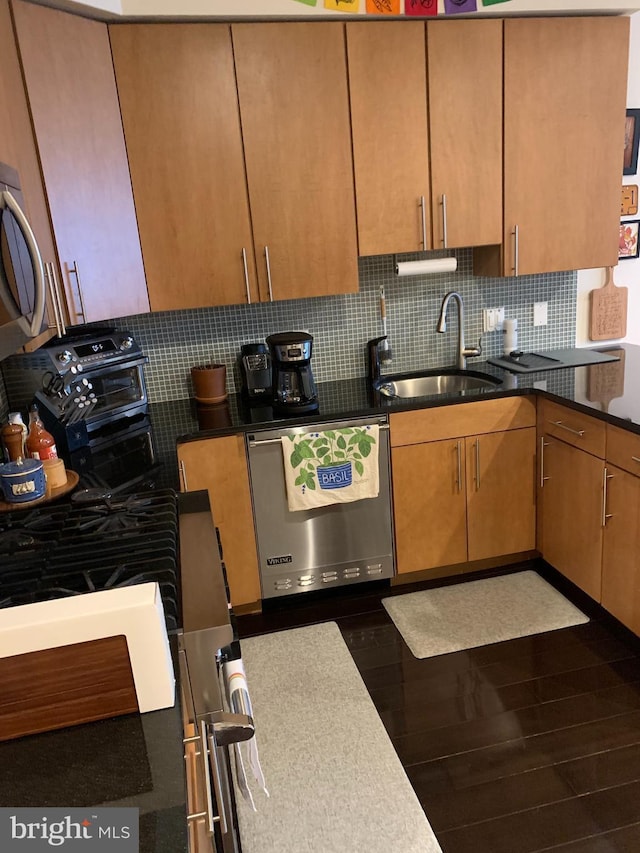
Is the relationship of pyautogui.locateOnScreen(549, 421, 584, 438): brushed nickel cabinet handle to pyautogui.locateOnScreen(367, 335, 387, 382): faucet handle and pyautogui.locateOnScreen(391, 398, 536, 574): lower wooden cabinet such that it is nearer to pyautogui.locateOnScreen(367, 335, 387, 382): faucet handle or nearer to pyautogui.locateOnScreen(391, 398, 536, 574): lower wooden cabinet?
pyautogui.locateOnScreen(391, 398, 536, 574): lower wooden cabinet

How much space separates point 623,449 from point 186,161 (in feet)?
6.33

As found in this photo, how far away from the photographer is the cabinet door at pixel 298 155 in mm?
2527

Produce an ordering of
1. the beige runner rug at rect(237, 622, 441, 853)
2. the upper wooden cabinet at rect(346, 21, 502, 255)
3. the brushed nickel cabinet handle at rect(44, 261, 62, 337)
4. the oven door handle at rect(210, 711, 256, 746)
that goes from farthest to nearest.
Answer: the upper wooden cabinet at rect(346, 21, 502, 255) → the brushed nickel cabinet handle at rect(44, 261, 62, 337) → the beige runner rug at rect(237, 622, 441, 853) → the oven door handle at rect(210, 711, 256, 746)

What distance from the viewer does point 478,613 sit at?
2.76 meters

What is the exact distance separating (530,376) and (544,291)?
0.59m

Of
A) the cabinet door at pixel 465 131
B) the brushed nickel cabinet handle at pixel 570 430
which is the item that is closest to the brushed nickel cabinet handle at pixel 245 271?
the cabinet door at pixel 465 131

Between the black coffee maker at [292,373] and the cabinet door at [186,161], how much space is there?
23 centimetres

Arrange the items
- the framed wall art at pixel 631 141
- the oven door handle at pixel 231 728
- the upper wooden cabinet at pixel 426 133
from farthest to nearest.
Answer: the framed wall art at pixel 631 141, the upper wooden cabinet at pixel 426 133, the oven door handle at pixel 231 728

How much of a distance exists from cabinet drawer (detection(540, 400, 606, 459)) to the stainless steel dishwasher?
68 cm

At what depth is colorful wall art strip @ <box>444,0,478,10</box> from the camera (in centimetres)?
257

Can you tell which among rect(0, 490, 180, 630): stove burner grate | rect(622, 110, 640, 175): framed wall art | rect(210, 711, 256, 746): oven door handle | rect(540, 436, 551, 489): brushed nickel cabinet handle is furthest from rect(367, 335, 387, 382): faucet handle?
rect(210, 711, 256, 746): oven door handle

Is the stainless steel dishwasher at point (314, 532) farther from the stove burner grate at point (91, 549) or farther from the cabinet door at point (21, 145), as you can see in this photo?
the cabinet door at point (21, 145)

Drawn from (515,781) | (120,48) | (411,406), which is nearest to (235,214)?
(120,48)

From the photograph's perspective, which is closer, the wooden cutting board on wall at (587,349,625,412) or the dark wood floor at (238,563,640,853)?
the dark wood floor at (238,563,640,853)
